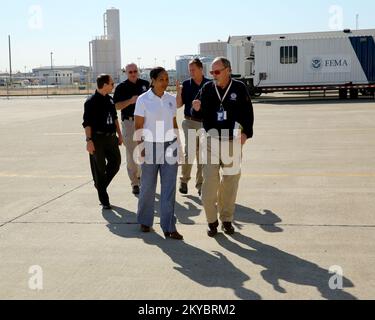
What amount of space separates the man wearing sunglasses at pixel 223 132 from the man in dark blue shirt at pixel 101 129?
5.50ft

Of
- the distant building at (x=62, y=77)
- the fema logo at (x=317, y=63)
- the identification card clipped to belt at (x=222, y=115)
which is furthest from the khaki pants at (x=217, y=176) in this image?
the distant building at (x=62, y=77)

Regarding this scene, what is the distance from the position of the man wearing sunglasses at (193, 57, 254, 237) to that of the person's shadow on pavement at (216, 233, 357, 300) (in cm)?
41

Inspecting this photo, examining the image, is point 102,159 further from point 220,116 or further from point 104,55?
point 104,55

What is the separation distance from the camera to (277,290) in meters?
4.32


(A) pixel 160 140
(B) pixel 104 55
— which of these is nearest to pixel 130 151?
(A) pixel 160 140

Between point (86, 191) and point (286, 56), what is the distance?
25.3 meters

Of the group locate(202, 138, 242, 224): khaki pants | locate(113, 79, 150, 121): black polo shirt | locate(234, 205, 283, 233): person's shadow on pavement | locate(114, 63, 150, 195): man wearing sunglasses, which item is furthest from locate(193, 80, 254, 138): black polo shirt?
locate(113, 79, 150, 121): black polo shirt

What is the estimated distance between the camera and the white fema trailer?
3119 centimetres

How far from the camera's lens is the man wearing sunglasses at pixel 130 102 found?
792cm

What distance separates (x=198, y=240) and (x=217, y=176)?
0.76m

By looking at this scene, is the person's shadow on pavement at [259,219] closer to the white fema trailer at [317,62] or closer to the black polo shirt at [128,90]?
the black polo shirt at [128,90]

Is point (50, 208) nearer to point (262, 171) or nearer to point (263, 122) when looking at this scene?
point (262, 171)

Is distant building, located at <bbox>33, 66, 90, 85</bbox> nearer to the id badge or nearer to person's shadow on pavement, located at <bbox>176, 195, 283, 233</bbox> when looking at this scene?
person's shadow on pavement, located at <bbox>176, 195, 283, 233</bbox>

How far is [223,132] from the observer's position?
19.7 ft
